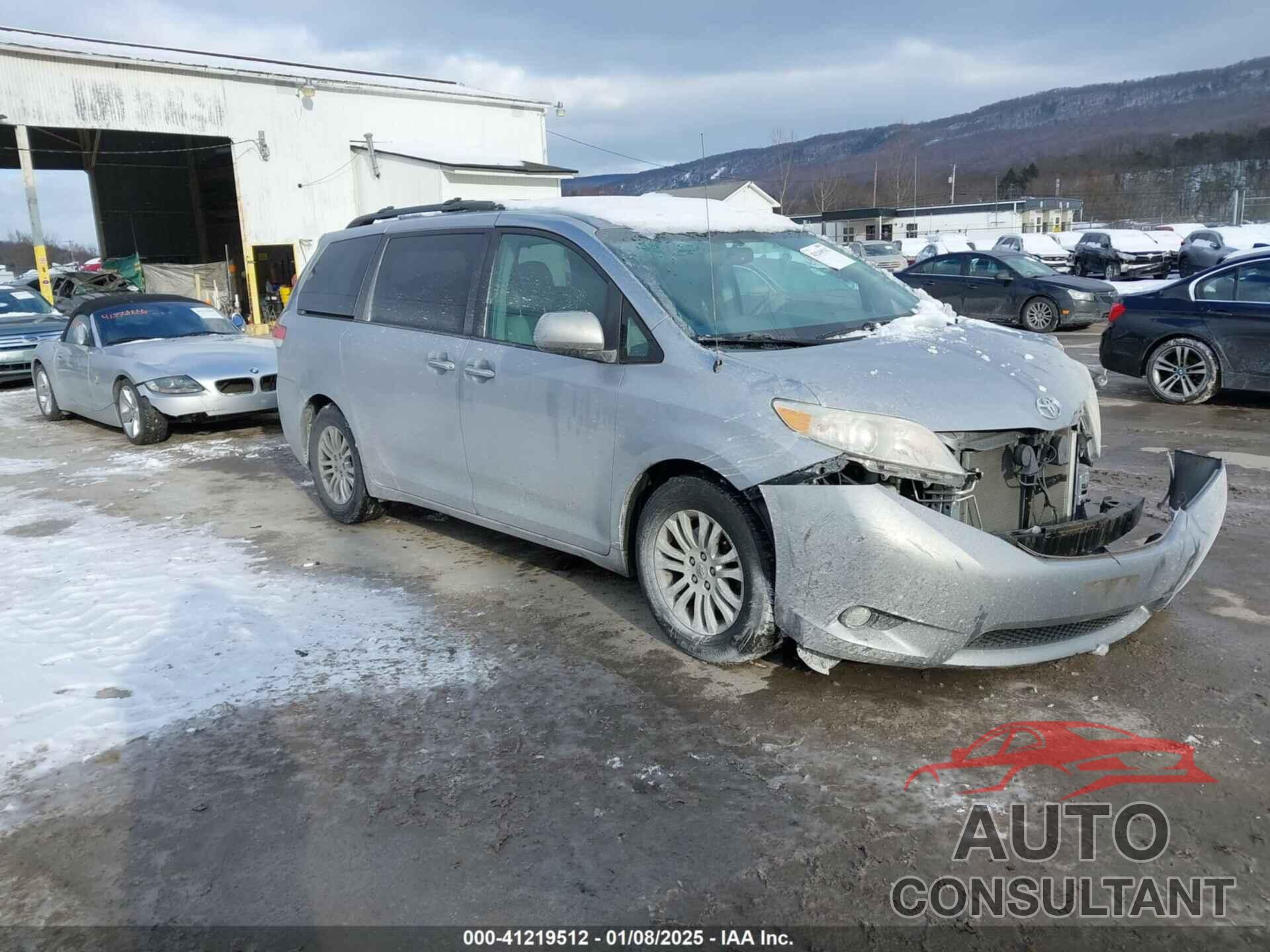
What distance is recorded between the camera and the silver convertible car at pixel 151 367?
9.80 metres

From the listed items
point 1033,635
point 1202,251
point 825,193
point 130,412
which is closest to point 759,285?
point 1033,635

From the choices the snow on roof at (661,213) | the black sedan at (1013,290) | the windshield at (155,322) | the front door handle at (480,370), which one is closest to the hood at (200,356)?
the windshield at (155,322)

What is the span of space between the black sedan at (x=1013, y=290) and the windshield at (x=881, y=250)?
2163 centimetres

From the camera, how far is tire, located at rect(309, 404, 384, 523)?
6207 mm

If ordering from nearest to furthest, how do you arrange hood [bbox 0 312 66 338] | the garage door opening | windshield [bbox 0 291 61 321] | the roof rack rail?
1. the roof rack rail
2. hood [bbox 0 312 66 338]
3. windshield [bbox 0 291 61 321]
4. the garage door opening

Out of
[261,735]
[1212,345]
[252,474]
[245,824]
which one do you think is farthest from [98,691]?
[1212,345]

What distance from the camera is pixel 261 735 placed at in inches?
145

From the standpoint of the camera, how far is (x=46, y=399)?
1204 centimetres

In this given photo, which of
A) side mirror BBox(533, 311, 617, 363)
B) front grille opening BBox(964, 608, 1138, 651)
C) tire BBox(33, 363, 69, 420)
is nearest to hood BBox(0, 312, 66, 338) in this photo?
tire BBox(33, 363, 69, 420)

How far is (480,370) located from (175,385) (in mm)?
6134

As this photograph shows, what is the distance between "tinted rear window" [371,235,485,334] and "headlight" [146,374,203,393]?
4.84m

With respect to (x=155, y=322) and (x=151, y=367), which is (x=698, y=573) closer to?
(x=151, y=367)

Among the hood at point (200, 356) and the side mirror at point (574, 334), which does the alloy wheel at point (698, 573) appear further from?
the hood at point (200, 356)

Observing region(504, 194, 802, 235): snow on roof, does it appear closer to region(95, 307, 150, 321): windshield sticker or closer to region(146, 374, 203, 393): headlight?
region(146, 374, 203, 393): headlight
